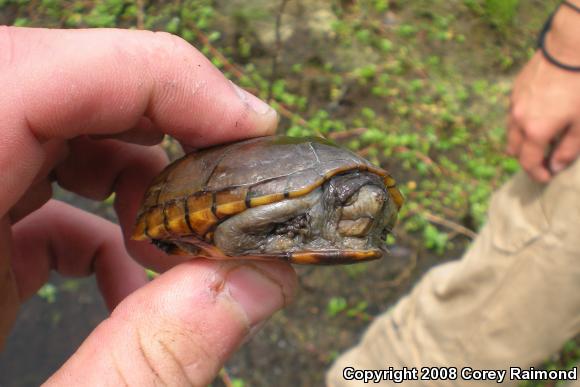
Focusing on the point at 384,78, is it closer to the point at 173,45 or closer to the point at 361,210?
the point at 173,45

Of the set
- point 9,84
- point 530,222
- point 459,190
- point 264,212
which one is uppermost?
point 9,84

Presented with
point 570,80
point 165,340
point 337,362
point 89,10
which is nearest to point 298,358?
point 337,362

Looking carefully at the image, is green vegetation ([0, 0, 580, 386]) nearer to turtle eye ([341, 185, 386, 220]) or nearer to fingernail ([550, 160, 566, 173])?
fingernail ([550, 160, 566, 173])

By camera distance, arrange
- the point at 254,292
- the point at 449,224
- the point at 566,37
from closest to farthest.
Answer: the point at 254,292 < the point at 566,37 < the point at 449,224

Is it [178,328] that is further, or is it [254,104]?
[254,104]

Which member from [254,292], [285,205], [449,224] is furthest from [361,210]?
[449,224]

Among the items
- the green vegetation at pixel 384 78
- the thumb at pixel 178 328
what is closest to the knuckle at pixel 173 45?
the thumb at pixel 178 328

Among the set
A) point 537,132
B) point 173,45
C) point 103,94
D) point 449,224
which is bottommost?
point 449,224

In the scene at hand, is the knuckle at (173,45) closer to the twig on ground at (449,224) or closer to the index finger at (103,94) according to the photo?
the index finger at (103,94)

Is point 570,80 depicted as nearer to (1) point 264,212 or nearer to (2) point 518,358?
(2) point 518,358
